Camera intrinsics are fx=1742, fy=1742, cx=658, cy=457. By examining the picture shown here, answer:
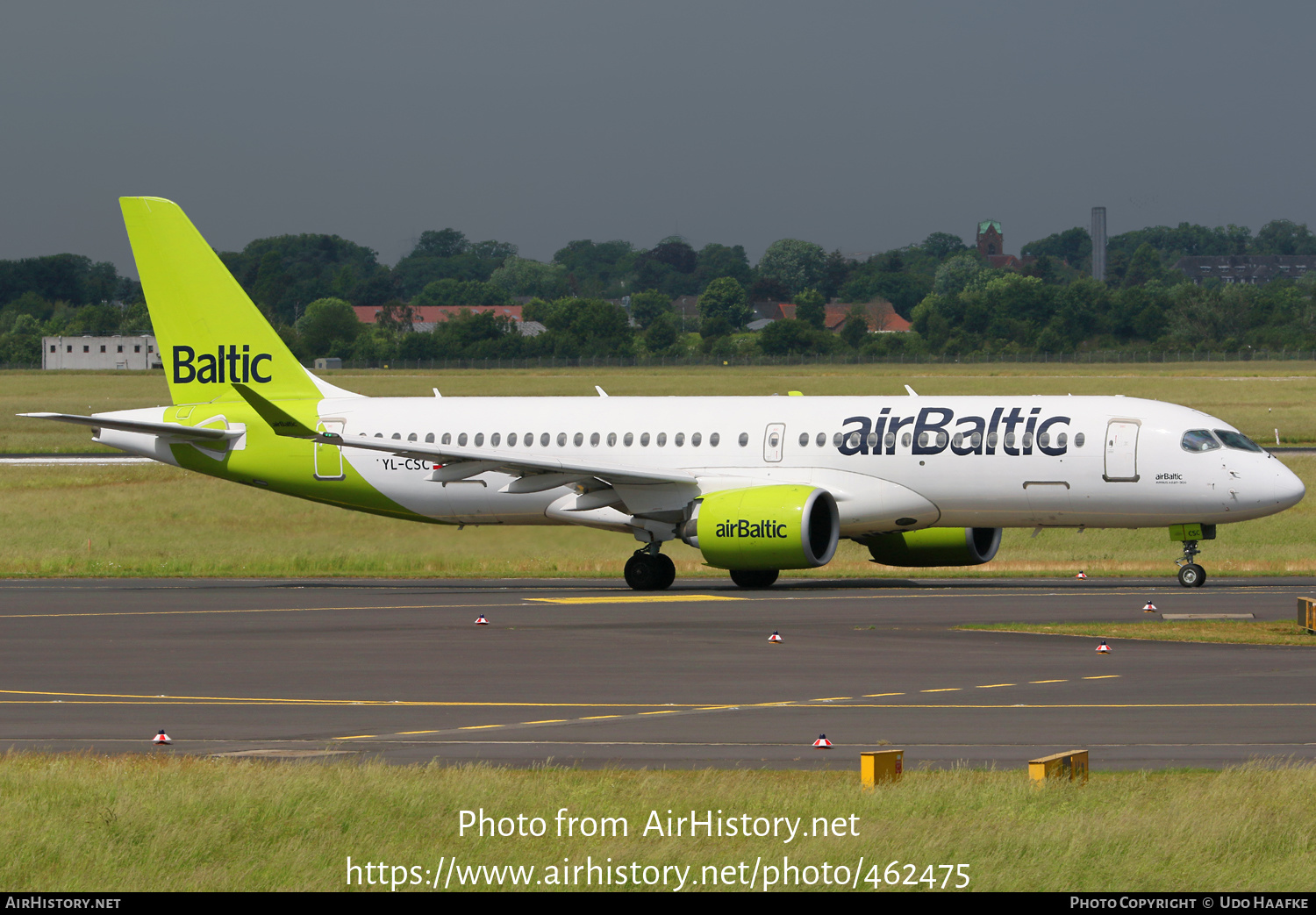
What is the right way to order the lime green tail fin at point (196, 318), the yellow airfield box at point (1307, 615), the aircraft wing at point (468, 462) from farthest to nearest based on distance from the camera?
the lime green tail fin at point (196, 318)
the aircraft wing at point (468, 462)
the yellow airfield box at point (1307, 615)

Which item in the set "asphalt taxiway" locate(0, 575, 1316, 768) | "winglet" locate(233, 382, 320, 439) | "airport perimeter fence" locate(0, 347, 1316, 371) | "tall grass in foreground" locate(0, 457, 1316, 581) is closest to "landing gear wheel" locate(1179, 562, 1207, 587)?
"asphalt taxiway" locate(0, 575, 1316, 768)

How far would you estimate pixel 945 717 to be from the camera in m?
19.6

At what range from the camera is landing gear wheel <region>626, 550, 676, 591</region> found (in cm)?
3884

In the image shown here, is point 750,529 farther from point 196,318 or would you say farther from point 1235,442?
point 196,318

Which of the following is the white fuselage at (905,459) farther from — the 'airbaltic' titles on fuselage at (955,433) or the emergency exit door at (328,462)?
the emergency exit door at (328,462)

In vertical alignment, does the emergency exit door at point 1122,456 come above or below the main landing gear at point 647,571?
above

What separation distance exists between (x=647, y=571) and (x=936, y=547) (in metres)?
6.59

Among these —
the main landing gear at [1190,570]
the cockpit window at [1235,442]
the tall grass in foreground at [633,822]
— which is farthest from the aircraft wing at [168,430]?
the tall grass in foreground at [633,822]

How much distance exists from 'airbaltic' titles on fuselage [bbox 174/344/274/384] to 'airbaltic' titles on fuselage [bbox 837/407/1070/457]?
50.9 ft

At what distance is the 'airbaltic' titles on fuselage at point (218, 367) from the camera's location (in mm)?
44031

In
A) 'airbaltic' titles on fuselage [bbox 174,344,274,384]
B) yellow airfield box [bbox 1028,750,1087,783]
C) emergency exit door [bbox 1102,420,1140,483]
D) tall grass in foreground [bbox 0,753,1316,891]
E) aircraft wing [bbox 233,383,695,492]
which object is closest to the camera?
tall grass in foreground [bbox 0,753,1316,891]

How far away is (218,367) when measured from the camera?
4403cm

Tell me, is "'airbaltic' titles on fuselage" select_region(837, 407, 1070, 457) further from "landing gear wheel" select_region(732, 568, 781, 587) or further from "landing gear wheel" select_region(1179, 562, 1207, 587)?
"landing gear wheel" select_region(1179, 562, 1207, 587)

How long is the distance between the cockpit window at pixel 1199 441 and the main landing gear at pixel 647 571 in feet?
37.8
